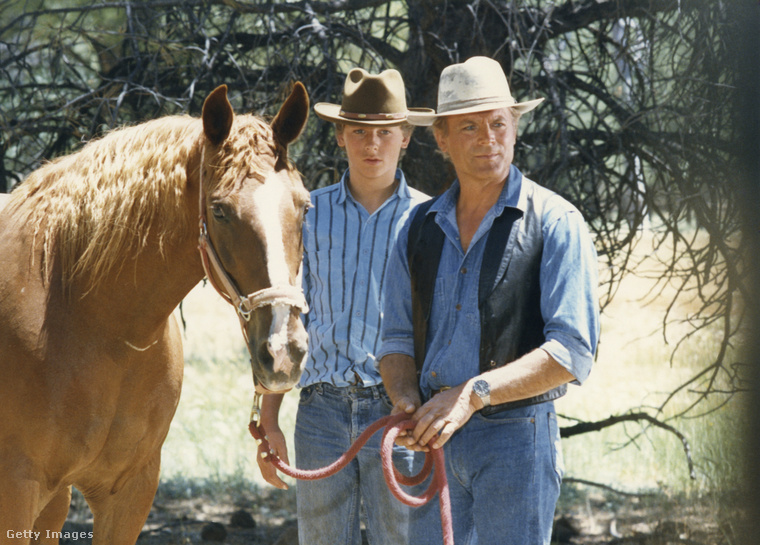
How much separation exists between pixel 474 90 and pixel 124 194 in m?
1.07

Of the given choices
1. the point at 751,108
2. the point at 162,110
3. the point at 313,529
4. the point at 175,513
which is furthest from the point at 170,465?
the point at 751,108

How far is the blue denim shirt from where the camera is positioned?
1.85m

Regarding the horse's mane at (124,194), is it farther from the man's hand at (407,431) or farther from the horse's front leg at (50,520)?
the horse's front leg at (50,520)

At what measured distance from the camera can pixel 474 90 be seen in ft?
6.68

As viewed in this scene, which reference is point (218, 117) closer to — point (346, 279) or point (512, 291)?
point (346, 279)

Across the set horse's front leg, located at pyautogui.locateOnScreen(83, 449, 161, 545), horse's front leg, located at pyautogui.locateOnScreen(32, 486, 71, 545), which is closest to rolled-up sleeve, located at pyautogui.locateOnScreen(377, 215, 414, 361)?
horse's front leg, located at pyautogui.locateOnScreen(83, 449, 161, 545)

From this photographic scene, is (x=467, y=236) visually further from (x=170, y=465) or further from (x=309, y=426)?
(x=170, y=465)

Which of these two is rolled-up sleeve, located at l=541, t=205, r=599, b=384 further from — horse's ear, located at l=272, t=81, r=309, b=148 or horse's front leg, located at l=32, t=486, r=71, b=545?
horse's front leg, located at l=32, t=486, r=71, b=545

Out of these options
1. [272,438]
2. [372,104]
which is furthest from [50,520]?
[372,104]

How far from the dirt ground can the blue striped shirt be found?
83.8 inches

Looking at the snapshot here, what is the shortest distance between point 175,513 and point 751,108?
13.5 ft

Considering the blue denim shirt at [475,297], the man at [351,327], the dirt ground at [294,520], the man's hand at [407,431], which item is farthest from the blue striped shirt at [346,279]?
the dirt ground at [294,520]

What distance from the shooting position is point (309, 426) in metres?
2.52

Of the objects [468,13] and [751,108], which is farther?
[468,13]
